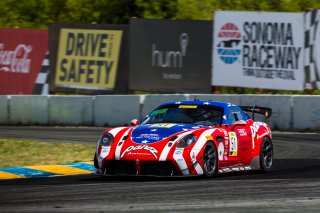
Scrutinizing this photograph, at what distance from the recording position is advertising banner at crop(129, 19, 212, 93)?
71.9 feet

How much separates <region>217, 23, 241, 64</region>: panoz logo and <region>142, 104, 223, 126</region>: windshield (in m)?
8.95

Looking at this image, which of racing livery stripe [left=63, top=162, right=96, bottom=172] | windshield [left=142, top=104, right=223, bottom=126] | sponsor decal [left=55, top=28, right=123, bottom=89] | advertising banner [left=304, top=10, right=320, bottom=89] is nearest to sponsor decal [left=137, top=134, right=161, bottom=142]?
windshield [left=142, top=104, right=223, bottom=126]

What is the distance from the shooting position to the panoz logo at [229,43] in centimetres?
2139

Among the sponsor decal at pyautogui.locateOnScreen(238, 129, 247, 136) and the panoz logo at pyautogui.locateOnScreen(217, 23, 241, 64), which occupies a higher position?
the panoz logo at pyautogui.locateOnScreen(217, 23, 241, 64)

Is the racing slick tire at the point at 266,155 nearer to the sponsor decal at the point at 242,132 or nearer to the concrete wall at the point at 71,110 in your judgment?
the sponsor decal at the point at 242,132

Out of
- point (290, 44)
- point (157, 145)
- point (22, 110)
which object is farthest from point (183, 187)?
point (22, 110)

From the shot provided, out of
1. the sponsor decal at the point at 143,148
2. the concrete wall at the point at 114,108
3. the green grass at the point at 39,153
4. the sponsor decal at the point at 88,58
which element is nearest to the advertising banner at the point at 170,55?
the sponsor decal at the point at 88,58

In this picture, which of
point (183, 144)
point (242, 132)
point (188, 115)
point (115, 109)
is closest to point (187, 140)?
point (183, 144)

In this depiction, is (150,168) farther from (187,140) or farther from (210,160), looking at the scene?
(210,160)

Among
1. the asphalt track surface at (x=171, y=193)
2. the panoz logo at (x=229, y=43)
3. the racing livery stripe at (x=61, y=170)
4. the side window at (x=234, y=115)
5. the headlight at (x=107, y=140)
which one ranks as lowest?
the racing livery stripe at (x=61, y=170)

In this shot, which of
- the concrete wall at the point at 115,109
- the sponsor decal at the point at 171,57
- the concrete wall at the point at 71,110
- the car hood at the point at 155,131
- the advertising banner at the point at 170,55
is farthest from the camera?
the sponsor decal at the point at 171,57

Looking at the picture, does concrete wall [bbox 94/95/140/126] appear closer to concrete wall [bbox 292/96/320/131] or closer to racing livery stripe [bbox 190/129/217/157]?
concrete wall [bbox 292/96/320/131]

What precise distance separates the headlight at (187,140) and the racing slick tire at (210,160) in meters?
0.22

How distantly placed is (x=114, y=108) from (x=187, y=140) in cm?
1000
